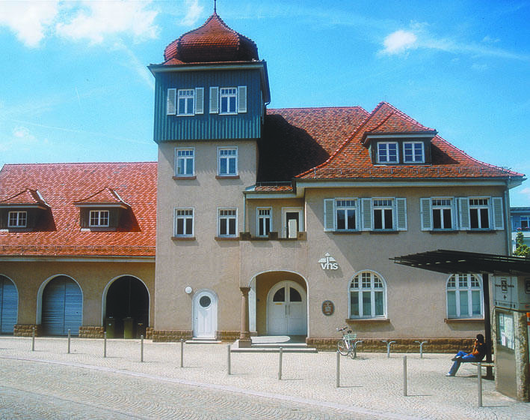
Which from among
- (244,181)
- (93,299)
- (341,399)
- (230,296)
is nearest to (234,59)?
(244,181)

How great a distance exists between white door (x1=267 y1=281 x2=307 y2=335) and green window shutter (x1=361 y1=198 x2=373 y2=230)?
4.83 metres

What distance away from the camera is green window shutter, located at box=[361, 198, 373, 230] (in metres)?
21.5

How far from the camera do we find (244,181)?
2448 centimetres

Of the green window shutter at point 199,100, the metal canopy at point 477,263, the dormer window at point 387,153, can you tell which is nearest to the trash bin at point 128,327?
the green window shutter at point 199,100

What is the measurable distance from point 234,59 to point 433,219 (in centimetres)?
1171

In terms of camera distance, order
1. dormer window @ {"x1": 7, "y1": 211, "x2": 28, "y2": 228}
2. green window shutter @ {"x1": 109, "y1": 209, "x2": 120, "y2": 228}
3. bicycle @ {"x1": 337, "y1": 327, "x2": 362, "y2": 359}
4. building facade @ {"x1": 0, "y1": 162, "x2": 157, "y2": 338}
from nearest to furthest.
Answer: bicycle @ {"x1": 337, "y1": 327, "x2": 362, "y2": 359}
building facade @ {"x1": 0, "y1": 162, "x2": 157, "y2": 338}
green window shutter @ {"x1": 109, "y1": 209, "x2": 120, "y2": 228}
dormer window @ {"x1": 7, "y1": 211, "x2": 28, "y2": 228}

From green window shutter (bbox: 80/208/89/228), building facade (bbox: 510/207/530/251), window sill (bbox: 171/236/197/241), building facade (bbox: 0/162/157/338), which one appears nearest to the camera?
window sill (bbox: 171/236/197/241)

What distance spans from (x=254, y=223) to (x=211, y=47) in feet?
28.2

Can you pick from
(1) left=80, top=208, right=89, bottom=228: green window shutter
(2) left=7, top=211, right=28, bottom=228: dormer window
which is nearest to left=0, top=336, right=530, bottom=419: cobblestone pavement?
(1) left=80, top=208, right=89, bottom=228: green window shutter

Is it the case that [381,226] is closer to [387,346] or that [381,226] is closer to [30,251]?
[387,346]

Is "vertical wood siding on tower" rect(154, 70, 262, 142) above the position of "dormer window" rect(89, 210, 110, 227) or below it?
above

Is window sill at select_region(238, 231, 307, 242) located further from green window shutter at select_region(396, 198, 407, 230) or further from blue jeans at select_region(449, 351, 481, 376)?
blue jeans at select_region(449, 351, 481, 376)

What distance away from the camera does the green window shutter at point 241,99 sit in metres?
24.7

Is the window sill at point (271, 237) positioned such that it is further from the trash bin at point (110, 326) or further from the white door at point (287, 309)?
the trash bin at point (110, 326)
